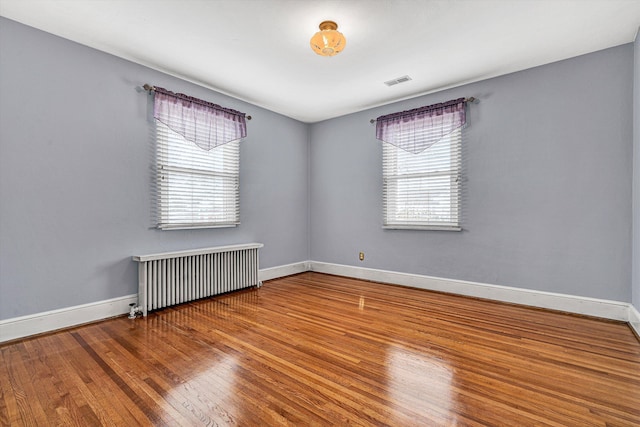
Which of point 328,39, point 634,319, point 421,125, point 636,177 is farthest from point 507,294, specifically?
point 328,39

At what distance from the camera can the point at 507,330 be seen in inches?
109

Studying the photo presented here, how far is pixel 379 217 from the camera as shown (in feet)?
15.6

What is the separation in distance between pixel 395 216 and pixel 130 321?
141 inches

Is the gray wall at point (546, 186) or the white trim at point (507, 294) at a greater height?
the gray wall at point (546, 186)

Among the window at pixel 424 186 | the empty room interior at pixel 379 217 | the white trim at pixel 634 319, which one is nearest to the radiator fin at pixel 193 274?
the empty room interior at pixel 379 217

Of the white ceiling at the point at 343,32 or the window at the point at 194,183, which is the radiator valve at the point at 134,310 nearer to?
the window at the point at 194,183

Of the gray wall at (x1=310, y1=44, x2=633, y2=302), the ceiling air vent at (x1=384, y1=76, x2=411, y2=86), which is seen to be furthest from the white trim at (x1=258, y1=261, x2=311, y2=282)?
the ceiling air vent at (x1=384, y1=76, x2=411, y2=86)

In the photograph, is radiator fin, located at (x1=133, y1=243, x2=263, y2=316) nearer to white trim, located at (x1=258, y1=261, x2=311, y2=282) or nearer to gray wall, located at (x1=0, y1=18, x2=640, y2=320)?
gray wall, located at (x1=0, y1=18, x2=640, y2=320)

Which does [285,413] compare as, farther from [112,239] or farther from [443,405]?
[112,239]

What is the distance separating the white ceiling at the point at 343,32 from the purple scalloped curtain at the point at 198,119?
0.32 meters

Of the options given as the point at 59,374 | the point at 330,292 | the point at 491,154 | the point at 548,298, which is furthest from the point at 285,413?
the point at 491,154

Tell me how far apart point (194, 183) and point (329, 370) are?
2.87m

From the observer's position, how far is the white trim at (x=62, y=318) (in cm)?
256

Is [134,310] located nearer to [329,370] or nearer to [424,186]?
[329,370]
